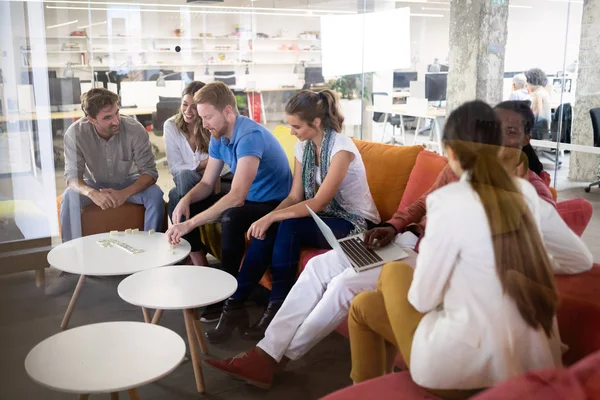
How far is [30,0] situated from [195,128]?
0.70 meters

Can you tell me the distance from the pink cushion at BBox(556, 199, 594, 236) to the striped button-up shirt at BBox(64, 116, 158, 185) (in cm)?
140

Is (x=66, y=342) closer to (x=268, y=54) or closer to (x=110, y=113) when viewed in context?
(x=110, y=113)

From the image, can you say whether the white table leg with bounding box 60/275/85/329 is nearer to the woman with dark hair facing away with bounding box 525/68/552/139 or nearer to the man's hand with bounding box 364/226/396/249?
the man's hand with bounding box 364/226/396/249

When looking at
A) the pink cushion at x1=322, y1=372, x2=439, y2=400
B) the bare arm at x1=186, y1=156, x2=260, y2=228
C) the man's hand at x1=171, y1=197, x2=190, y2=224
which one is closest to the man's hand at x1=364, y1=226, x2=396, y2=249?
the pink cushion at x1=322, y1=372, x2=439, y2=400

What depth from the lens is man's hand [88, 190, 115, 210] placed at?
2.00 meters

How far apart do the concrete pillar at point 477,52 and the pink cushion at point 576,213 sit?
0.34 meters

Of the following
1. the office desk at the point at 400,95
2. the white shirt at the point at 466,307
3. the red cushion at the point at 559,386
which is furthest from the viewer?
the office desk at the point at 400,95

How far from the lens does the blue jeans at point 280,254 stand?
199cm

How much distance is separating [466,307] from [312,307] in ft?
2.16

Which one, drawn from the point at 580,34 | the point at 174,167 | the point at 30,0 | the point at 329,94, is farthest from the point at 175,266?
the point at 580,34

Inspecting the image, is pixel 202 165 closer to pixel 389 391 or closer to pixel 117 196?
pixel 117 196

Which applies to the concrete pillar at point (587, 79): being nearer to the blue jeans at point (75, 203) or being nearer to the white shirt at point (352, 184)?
the white shirt at point (352, 184)

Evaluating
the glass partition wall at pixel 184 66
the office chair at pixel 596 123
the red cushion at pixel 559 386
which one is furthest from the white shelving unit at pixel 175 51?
the office chair at pixel 596 123

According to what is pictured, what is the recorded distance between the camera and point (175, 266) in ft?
6.68
